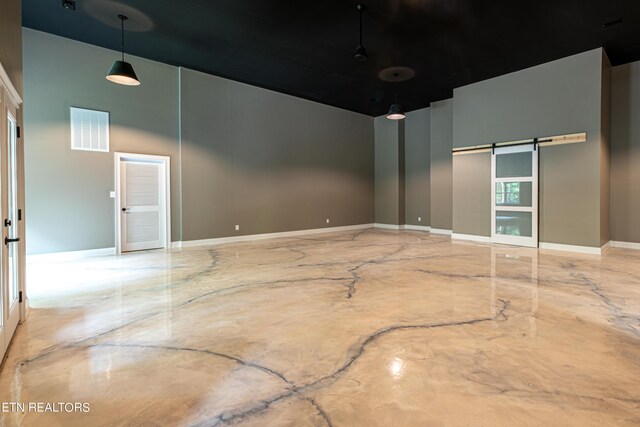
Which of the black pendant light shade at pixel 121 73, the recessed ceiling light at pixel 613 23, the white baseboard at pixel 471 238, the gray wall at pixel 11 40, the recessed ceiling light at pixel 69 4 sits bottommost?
the white baseboard at pixel 471 238

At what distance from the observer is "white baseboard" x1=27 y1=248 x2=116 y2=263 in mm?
5984

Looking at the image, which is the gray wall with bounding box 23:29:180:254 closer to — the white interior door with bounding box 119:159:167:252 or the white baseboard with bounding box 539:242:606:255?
the white interior door with bounding box 119:159:167:252

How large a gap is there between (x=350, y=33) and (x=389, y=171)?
6659 mm

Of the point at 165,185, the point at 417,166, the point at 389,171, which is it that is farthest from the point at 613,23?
the point at 165,185

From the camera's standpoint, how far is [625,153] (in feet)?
23.5

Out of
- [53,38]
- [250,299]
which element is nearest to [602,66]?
[250,299]

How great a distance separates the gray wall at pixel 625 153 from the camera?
23.1ft

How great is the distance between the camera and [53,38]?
604cm

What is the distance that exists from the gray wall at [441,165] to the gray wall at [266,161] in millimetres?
2621

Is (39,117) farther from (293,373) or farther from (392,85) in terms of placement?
(392,85)

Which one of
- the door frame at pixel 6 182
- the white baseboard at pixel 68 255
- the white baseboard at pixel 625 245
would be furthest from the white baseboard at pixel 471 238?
the door frame at pixel 6 182

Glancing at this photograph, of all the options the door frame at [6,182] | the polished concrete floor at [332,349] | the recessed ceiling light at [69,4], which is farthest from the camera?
the recessed ceiling light at [69,4]

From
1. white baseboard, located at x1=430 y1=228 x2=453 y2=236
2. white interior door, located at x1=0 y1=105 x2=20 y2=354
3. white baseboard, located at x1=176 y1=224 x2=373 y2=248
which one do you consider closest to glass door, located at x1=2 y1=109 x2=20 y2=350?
white interior door, located at x1=0 y1=105 x2=20 y2=354

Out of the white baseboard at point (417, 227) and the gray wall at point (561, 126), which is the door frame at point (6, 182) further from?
the white baseboard at point (417, 227)
